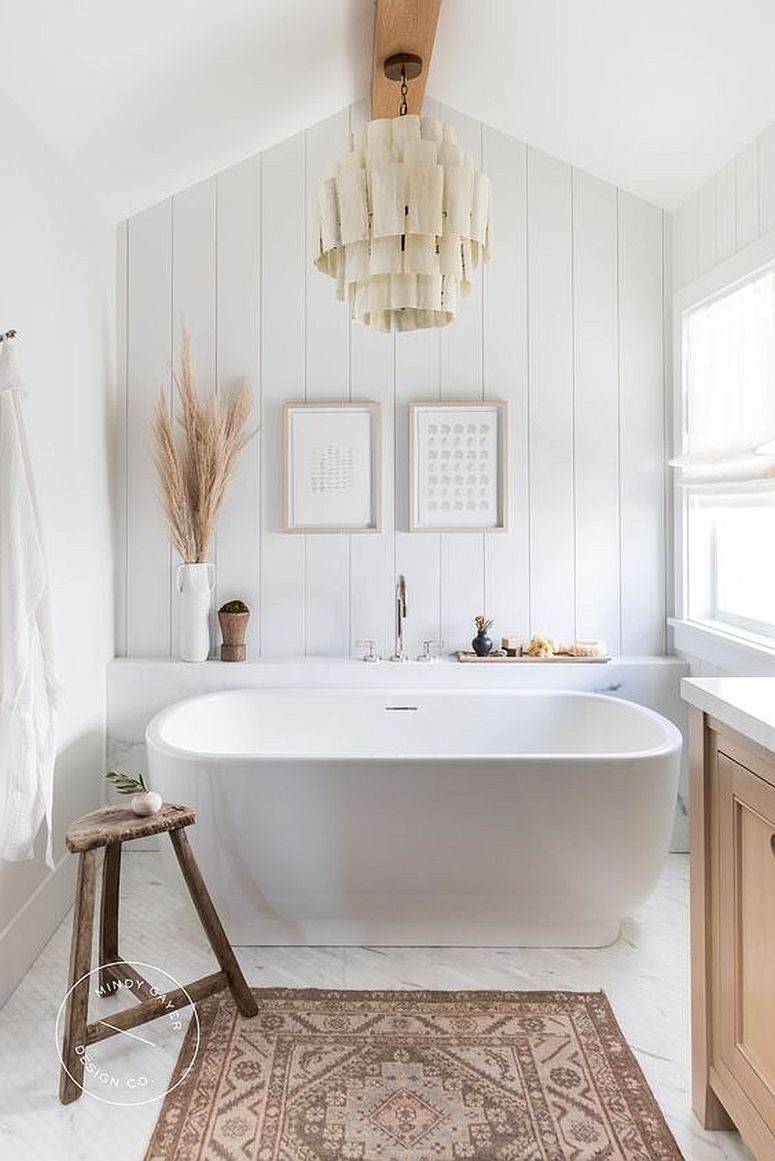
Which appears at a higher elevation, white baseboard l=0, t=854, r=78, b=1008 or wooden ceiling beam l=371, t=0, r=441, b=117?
wooden ceiling beam l=371, t=0, r=441, b=117

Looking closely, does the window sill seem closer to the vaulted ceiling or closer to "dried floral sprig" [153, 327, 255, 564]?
the vaulted ceiling

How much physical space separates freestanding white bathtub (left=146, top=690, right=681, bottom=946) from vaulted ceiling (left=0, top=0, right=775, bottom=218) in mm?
1903

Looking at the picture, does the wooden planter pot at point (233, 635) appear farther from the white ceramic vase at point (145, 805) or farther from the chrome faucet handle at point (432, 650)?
the white ceramic vase at point (145, 805)

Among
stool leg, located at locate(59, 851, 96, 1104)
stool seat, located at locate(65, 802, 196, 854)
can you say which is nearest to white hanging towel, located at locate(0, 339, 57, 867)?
stool seat, located at locate(65, 802, 196, 854)

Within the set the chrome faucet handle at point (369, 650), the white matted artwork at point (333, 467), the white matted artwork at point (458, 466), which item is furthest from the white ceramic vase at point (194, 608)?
the white matted artwork at point (458, 466)

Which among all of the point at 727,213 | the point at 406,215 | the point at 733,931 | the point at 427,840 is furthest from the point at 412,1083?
the point at 727,213

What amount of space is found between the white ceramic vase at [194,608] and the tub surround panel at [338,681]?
66mm

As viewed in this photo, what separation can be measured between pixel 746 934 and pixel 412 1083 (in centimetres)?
85

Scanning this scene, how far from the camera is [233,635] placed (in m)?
3.31

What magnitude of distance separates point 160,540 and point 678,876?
7.67ft

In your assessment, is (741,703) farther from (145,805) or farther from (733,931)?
(145,805)

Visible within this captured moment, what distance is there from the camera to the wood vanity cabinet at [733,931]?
1.49 metres

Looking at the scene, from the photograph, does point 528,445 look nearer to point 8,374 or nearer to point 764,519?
point 764,519

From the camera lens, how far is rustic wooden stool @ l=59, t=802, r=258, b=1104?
192cm
